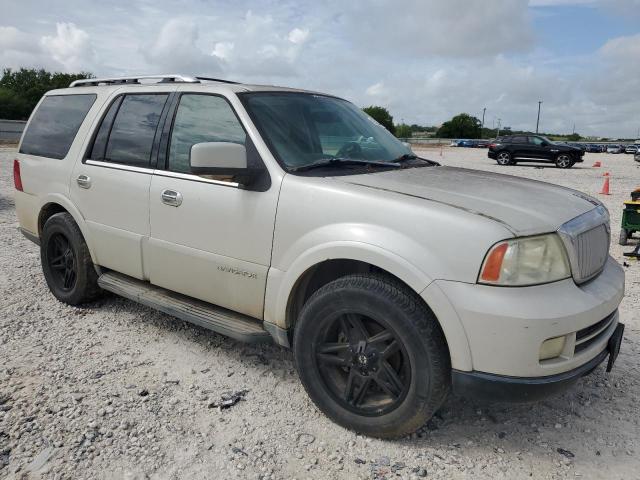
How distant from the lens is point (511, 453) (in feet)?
9.05

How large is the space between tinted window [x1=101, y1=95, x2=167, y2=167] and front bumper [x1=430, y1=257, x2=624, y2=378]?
7.95 ft

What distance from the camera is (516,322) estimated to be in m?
2.34

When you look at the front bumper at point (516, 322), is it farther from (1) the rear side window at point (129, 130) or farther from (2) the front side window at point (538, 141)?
(2) the front side window at point (538, 141)

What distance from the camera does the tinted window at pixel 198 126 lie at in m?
3.40

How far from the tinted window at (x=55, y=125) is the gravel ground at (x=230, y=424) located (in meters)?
1.61

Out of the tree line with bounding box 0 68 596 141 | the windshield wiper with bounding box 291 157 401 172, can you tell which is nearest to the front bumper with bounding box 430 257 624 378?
the windshield wiper with bounding box 291 157 401 172

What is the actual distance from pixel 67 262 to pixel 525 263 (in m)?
3.84

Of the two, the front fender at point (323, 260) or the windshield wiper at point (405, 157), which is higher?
the windshield wiper at point (405, 157)

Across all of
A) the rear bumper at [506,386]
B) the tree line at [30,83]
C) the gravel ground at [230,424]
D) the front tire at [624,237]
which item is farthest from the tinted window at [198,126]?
the tree line at [30,83]

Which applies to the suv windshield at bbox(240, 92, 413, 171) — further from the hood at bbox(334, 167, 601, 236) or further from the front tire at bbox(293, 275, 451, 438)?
the front tire at bbox(293, 275, 451, 438)

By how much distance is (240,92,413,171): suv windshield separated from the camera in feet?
10.7

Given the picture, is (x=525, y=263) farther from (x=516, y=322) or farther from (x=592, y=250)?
(x=592, y=250)

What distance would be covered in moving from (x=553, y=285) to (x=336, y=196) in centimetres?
116

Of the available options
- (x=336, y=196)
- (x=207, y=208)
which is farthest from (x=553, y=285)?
(x=207, y=208)
